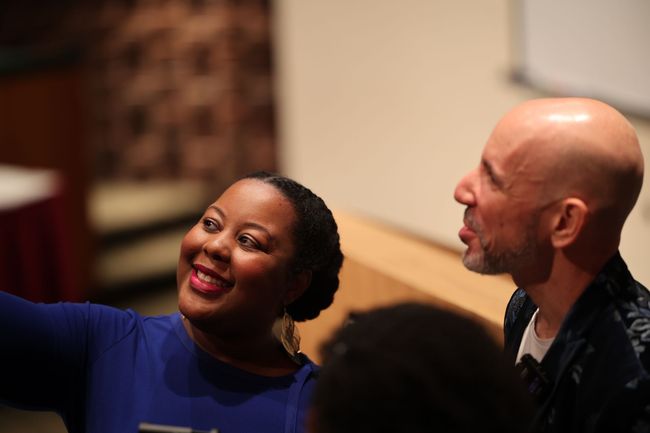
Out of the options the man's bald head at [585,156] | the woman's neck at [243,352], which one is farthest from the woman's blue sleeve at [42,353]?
the man's bald head at [585,156]

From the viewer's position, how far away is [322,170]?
14.2 ft

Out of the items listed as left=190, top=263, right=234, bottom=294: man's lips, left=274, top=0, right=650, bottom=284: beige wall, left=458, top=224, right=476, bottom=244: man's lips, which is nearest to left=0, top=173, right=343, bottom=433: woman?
left=190, top=263, right=234, bottom=294: man's lips

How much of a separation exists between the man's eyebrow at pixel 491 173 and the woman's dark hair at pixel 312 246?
0.98 ft

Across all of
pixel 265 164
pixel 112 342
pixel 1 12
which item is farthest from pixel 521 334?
pixel 1 12

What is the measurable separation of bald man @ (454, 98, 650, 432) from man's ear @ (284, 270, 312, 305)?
29 cm

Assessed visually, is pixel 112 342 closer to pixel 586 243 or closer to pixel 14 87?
pixel 586 243

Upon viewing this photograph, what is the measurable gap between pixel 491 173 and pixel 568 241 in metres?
0.14

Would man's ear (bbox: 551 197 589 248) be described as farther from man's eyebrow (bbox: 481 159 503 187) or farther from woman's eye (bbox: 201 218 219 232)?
woman's eye (bbox: 201 218 219 232)

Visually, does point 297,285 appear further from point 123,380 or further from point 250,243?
point 123,380

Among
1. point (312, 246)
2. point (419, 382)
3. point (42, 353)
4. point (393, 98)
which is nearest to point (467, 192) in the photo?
point (312, 246)

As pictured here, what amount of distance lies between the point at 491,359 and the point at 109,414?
2.26 ft

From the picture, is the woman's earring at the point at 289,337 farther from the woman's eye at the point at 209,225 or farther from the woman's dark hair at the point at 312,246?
the woman's eye at the point at 209,225

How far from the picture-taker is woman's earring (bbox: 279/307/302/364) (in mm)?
1438

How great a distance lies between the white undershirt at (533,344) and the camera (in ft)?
4.25
